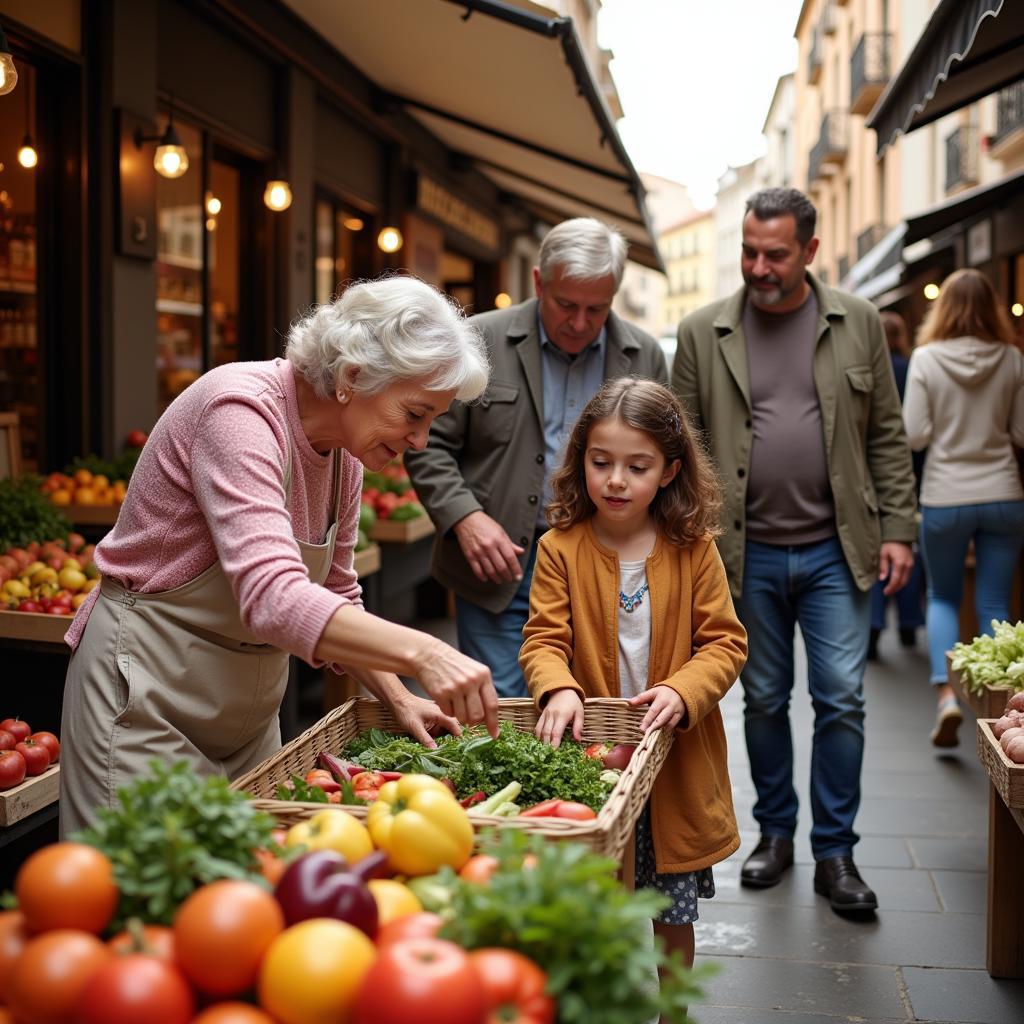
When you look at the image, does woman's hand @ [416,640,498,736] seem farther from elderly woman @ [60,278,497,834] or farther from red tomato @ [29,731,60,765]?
red tomato @ [29,731,60,765]

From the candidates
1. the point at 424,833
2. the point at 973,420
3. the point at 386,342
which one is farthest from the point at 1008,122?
the point at 424,833

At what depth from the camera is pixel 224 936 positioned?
1.57m

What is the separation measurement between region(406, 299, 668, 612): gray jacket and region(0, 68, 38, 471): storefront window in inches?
125

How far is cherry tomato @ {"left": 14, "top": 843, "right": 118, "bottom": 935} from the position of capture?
1629 mm

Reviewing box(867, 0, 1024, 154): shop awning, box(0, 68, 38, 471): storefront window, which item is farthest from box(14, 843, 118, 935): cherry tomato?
box(0, 68, 38, 471): storefront window

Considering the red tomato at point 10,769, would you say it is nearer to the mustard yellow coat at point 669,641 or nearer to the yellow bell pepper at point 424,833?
the mustard yellow coat at point 669,641

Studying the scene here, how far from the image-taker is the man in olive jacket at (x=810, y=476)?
452cm

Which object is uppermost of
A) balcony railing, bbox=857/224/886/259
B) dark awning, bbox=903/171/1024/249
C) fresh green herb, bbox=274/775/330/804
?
balcony railing, bbox=857/224/886/259

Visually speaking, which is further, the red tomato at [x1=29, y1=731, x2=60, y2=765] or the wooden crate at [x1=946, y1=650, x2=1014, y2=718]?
the wooden crate at [x1=946, y1=650, x2=1014, y2=718]

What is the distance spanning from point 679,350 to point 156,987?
351cm

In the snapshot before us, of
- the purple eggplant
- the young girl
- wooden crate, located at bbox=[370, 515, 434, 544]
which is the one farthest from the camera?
wooden crate, located at bbox=[370, 515, 434, 544]

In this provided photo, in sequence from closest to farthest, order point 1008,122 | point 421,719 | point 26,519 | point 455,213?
point 421,719
point 26,519
point 455,213
point 1008,122

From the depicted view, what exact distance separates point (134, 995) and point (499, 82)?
9.09 metres

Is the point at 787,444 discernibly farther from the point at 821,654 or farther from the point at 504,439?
the point at 504,439
